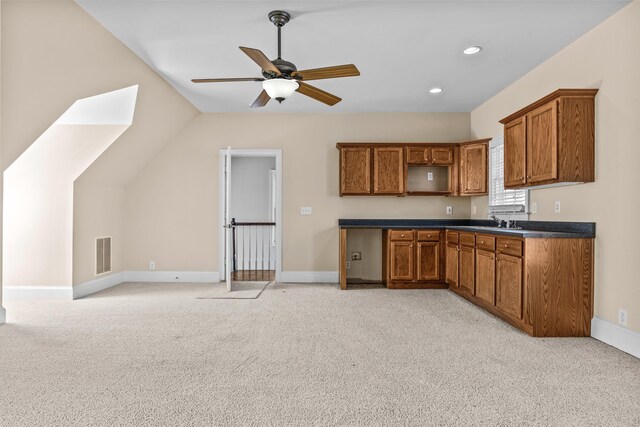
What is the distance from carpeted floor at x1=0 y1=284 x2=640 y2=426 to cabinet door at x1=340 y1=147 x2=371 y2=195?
215 centimetres

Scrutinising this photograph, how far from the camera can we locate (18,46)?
3.18 meters

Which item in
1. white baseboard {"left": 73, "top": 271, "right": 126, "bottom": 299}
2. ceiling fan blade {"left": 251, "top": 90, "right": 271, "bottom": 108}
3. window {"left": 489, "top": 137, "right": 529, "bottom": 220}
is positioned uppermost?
ceiling fan blade {"left": 251, "top": 90, "right": 271, "bottom": 108}

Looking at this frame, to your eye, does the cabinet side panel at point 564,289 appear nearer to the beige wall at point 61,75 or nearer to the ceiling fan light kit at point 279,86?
the ceiling fan light kit at point 279,86

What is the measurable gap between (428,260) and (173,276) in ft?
13.5

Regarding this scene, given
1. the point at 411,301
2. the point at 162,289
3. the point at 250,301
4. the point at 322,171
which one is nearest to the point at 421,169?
the point at 322,171

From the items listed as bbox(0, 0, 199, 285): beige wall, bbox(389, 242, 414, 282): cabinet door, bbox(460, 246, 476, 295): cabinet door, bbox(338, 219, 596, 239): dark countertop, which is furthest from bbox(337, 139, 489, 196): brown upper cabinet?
bbox(0, 0, 199, 285): beige wall

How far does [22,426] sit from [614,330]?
166 inches

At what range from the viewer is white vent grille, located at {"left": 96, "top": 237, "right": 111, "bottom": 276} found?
530 cm

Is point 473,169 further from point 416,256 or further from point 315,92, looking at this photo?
point 315,92

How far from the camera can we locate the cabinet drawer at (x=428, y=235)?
530 cm

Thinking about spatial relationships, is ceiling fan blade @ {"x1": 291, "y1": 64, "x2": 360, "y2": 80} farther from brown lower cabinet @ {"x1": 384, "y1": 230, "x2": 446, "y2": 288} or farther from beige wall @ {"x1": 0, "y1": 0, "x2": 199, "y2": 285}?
brown lower cabinet @ {"x1": 384, "y1": 230, "x2": 446, "y2": 288}

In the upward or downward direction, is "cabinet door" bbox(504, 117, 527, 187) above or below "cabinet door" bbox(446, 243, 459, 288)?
above

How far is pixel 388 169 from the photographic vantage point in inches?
222

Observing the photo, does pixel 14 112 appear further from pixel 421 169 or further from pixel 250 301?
pixel 421 169
